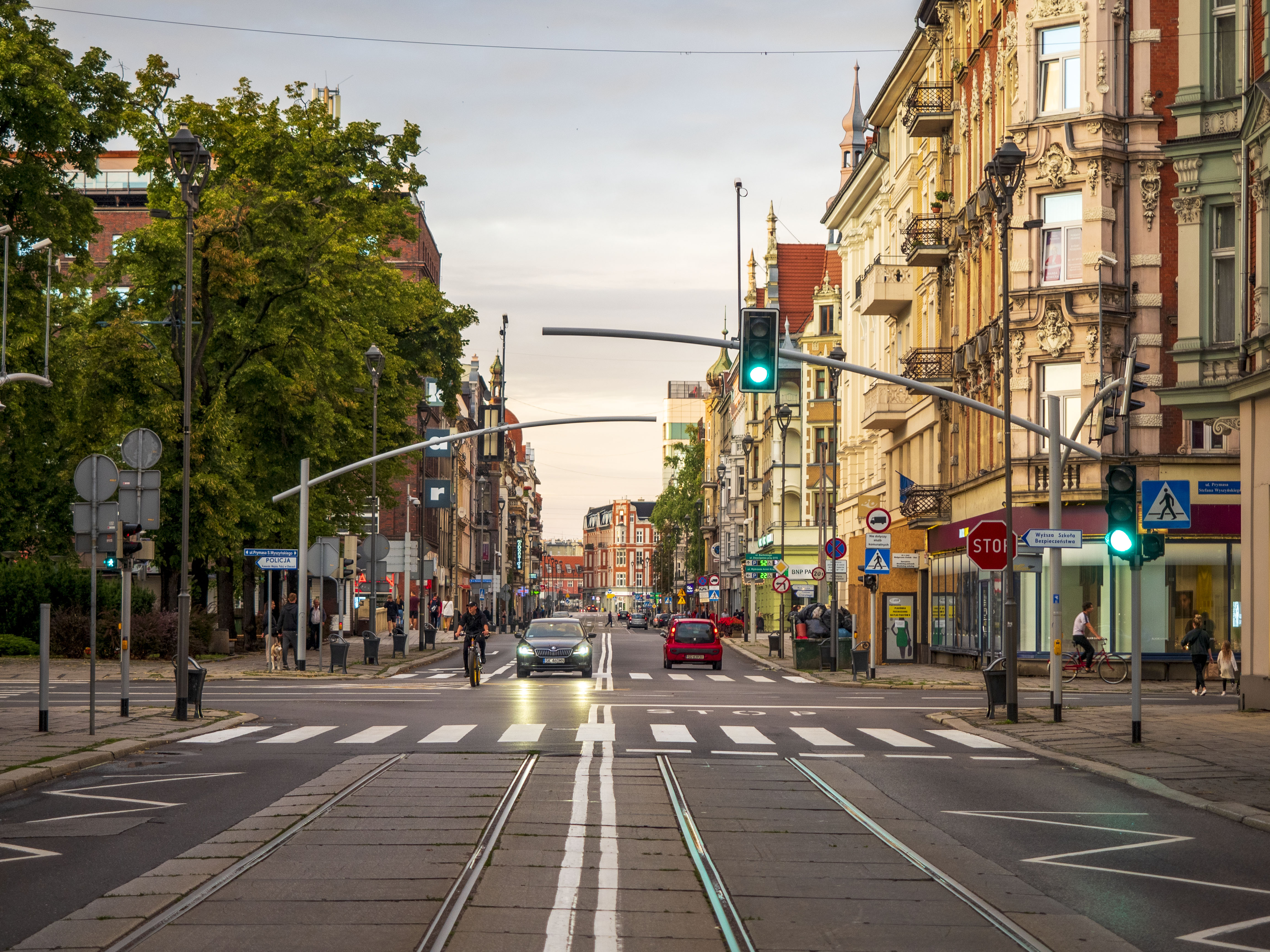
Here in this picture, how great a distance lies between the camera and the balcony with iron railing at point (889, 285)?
176 ft

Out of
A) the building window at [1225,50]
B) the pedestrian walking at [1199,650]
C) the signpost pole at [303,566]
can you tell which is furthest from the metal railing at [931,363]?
the building window at [1225,50]

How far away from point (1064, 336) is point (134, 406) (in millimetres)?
23472

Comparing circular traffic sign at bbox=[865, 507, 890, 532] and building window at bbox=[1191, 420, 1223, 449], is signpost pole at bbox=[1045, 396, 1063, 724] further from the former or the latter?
building window at bbox=[1191, 420, 1223, 449]

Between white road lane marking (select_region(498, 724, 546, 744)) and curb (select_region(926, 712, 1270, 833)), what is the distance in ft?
19.5

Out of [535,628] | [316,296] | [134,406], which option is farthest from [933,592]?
[134,406]

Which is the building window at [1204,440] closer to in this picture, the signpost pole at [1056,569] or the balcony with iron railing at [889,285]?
the balcony with iron railing at [889,285]

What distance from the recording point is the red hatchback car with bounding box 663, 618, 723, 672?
47156 millimetres

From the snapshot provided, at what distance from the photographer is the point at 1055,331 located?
3956 cm

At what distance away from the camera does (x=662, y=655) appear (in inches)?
2450

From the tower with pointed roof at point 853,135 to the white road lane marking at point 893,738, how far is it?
225 feet

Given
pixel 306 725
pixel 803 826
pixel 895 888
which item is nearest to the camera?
pixel 895 888

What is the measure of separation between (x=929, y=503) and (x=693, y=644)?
8272 millimetres

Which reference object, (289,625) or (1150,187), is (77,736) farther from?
(1150,187)

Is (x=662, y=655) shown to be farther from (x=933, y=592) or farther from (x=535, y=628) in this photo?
(x=535, y=628)
